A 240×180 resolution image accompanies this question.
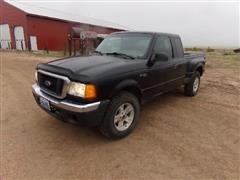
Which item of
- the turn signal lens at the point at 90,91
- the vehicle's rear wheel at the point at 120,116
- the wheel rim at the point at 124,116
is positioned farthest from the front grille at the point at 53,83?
the wheel rim at the point at 124,116

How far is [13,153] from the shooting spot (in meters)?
3.23

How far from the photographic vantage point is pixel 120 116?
3.72 metres

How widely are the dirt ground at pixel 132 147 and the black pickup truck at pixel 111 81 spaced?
1.49ft

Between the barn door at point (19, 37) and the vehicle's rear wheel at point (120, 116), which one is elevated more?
the barn door at point (19, 37)

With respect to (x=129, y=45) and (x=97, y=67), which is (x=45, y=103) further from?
(x=129, y=45)

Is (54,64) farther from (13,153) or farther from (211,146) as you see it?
(211,146)

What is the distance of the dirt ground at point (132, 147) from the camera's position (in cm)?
287

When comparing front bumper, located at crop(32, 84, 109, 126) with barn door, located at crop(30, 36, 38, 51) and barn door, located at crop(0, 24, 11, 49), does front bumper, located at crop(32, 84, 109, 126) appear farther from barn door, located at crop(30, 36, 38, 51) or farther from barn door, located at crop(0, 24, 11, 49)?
barn door, located at crop(0, 24, 11, 49)

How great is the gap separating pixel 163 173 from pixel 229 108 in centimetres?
331

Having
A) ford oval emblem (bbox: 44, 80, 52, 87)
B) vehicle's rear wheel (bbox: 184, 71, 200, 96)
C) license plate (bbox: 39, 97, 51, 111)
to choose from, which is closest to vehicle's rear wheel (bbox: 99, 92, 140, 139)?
license plate (bbox: 39, 97, 51, 111)

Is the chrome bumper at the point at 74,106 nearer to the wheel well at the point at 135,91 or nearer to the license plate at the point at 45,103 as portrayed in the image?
the license plate at the point at 45,103

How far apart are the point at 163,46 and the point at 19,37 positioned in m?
22.5

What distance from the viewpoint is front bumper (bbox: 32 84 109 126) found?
3.11 meters

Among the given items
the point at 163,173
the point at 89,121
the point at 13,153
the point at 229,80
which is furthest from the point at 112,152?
the point at 229,80
